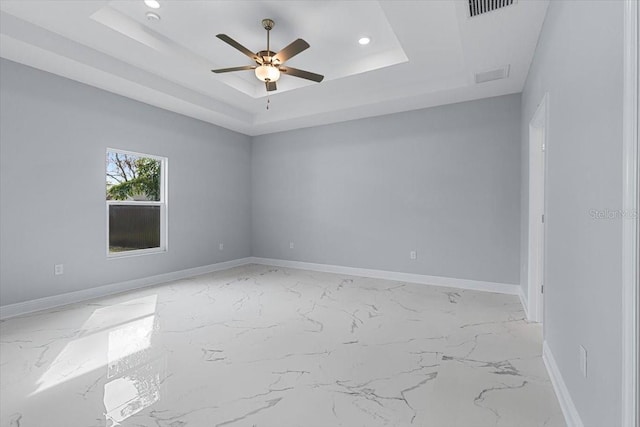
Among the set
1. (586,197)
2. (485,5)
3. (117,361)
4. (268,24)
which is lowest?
(117,361)

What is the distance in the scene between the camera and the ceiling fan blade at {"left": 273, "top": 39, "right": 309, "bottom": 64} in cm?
288

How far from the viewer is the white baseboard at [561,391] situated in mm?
1593

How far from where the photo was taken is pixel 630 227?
100 cm

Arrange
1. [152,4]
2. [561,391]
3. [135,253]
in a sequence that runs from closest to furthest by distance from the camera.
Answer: [561,391]
[152,4]
[135,253]

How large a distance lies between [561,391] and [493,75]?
319 centimetres

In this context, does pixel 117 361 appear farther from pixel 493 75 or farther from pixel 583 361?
pixel 493 75

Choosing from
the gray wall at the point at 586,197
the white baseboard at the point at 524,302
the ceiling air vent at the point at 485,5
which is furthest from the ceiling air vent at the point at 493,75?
the white baseboard at the point at 524,302

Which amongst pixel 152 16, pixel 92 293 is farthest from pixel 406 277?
pixel 152 16

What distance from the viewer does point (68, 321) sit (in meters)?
3.15

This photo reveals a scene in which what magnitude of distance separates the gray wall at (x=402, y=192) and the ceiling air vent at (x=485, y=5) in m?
2.00

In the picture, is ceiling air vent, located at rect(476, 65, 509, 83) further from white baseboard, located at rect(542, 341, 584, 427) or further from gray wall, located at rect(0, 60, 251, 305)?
gray wall, located at rect(0, 60, 251, 305)

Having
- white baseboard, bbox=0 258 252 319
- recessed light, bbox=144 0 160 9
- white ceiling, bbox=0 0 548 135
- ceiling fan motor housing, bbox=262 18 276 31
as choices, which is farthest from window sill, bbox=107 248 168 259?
ceiling fan motor housing, bbox=262 18 276 31

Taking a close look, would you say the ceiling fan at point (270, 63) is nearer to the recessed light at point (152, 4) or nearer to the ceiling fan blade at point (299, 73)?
the ceiling fan blade at point (299, 73)

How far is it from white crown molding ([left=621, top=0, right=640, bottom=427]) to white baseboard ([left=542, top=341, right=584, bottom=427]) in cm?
72
